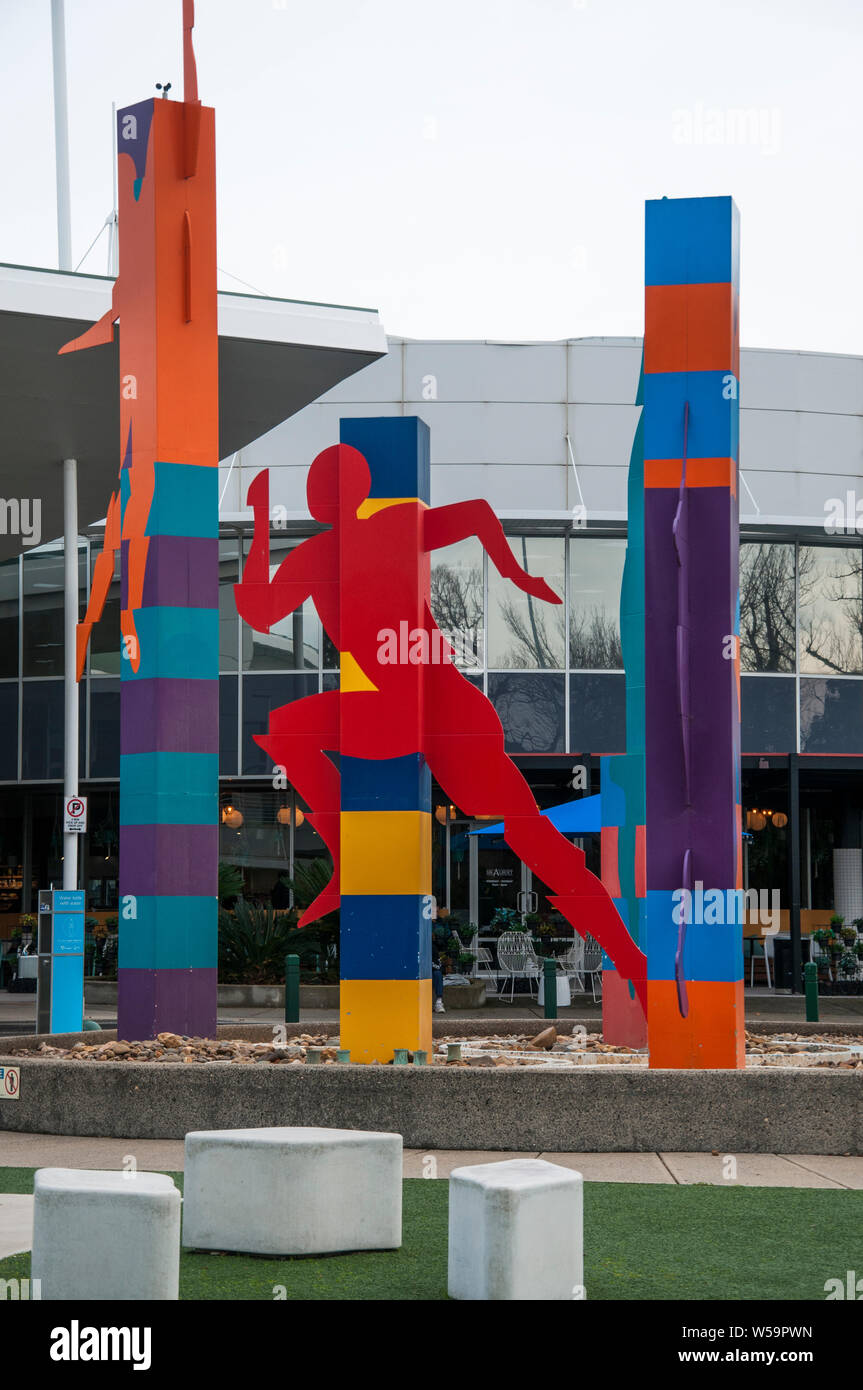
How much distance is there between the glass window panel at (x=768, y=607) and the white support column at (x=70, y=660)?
37.3ft

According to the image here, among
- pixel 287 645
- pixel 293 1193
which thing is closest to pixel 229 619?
pixel 287 645

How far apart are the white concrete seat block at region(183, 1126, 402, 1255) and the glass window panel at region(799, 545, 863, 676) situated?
2240 cm

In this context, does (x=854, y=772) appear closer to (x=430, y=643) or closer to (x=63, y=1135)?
(x=430, y=643)

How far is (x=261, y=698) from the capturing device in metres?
29.0

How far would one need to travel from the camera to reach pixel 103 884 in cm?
3069

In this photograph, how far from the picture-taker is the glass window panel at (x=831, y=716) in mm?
28344

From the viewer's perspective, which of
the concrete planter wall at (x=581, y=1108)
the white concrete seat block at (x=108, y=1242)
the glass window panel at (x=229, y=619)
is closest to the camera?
the white concrete seat block at (x=108, y=1242)

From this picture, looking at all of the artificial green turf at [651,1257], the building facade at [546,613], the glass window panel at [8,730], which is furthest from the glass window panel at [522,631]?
the artificial green turf at [651,1257]

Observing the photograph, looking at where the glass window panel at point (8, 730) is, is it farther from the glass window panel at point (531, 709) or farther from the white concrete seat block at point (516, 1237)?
the white concrete seat block at point (516, 1237)

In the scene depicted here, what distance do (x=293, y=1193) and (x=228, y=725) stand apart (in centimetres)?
2246

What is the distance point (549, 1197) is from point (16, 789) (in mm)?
26480

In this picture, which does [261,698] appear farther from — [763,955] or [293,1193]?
[293,1193]
